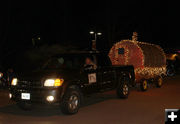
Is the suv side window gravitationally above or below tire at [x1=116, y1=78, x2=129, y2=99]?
above

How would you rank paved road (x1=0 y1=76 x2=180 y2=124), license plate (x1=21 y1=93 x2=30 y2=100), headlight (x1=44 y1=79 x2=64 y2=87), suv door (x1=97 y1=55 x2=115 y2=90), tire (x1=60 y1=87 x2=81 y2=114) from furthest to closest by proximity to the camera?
suv door (x1=97 y1=55 x2=115 y2=90)
license plate (x1=21 y1=93 x2=30 y2=100)
tire (x1=60 y1=87 x2=81 y2=114)
headlight (x1=44 y1=79 x2=64 y2=87)
paved road (x1=0 y1=76 x2=180 y2=124)

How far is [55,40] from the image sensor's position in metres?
43.2

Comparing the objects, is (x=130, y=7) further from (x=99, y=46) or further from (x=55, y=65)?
(x=55, y=65)

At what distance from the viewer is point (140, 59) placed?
15.3m

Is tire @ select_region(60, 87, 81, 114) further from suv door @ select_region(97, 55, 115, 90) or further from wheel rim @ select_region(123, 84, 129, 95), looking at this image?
wheel rim @ select_region(123, 84, 129, 95)

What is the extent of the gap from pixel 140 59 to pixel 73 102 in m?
6.46

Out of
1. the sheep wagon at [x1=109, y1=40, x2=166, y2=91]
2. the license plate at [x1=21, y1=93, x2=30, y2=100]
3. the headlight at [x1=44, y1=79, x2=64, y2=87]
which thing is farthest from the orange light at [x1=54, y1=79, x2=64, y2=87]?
the sheep wagon at [x1=109, y1=40, x2=166, y2=91]

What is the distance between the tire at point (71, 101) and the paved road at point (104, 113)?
20 centimetres

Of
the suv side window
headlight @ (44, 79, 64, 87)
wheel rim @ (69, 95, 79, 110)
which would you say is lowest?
wheel rim @ (69, 95, 79, 110)

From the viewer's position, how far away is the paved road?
8594mm

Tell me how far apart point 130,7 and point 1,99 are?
94.6 ft

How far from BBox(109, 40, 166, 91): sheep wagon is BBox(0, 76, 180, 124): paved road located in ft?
8.05

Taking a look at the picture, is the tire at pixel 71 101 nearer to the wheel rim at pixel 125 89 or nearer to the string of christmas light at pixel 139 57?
the wheel rim at pixel 125 89

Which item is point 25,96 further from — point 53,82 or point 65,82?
point 65,82
